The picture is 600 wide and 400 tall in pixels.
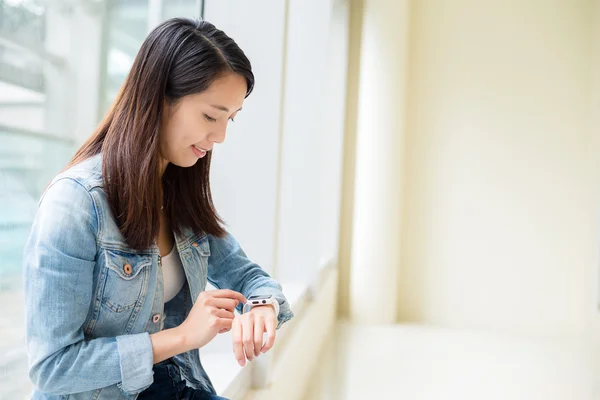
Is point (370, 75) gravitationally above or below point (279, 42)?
above

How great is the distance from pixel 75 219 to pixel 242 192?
1189mm

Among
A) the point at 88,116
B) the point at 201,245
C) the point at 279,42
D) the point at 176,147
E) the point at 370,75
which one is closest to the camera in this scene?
the point at 176,147

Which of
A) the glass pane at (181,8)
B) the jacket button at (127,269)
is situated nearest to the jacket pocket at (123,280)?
the jacket button at (127,269)

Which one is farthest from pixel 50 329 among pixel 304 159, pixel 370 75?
pixel 370 75

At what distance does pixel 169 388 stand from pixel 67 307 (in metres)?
0.33

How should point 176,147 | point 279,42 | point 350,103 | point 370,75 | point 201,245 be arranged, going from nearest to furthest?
1. point 176,147
2. point 201,245
3. point 279,42
4. point 370,75
5. point 350,103

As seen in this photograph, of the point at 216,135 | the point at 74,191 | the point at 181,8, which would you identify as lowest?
the point at 74,191

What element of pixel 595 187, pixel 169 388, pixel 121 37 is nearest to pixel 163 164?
pixel 169 388

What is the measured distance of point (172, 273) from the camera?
3.55 feet

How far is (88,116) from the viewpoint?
4.41 ft

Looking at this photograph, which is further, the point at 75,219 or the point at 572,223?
the point at 572,223

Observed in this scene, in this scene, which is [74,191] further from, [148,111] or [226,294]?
[226,294]

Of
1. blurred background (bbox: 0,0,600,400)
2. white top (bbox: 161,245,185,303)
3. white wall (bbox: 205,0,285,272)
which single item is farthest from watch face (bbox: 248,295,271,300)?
blurred background (bbox: 0,0,600,400)

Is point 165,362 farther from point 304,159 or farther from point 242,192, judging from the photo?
point 304,159
